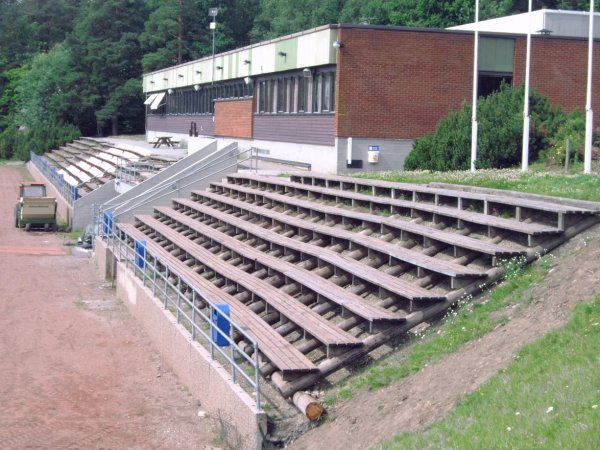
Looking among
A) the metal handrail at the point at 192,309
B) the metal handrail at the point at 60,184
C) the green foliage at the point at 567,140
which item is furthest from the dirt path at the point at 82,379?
the metal handrail at the point at 60,184

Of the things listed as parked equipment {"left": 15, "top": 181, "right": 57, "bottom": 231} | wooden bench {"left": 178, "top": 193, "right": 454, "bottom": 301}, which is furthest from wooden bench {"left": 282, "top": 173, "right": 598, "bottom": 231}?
parked equipment {"left": 15, "top": 181, "right": 57, "bottom": 231}

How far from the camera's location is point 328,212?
15773 mm

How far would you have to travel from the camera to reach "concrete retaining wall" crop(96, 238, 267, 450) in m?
9.81

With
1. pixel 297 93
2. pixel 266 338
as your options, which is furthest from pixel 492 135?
pixel 266 338

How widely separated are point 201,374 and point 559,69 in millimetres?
18929

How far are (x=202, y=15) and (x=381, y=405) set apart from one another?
78.3m

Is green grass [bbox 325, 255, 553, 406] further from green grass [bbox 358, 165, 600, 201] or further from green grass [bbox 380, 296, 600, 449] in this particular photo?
green grass [bbox 358, 165, 600, 201]

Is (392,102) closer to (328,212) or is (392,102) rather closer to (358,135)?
(358,135)

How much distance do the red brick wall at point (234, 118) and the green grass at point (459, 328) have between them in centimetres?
2559

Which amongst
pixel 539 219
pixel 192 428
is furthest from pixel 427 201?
pixel 192 428

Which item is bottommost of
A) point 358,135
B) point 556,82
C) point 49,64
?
point 358,135

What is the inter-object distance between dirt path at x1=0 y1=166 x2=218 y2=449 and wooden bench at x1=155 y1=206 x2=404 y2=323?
7.07ft

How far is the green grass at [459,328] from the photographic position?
9562 millimetres

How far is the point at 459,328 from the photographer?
32.4 feet
